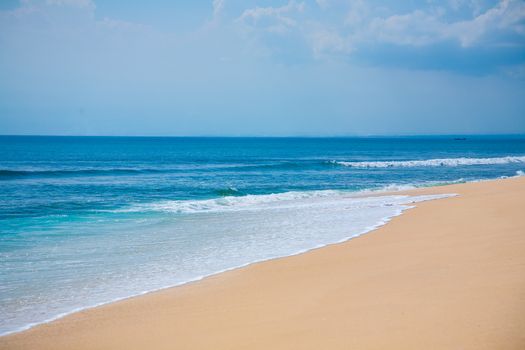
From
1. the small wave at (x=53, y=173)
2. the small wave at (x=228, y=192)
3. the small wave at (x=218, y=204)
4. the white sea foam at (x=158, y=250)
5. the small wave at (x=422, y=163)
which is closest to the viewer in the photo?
the white sea foam at (x=158, y=250)

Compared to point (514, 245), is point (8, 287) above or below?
below

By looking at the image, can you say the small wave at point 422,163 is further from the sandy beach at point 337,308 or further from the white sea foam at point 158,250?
the sandy beach at point 337,308

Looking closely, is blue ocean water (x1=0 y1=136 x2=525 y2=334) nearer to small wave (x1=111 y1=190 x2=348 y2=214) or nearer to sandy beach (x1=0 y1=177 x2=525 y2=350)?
small wave (x1=111 y1=190 x2=348 y2=214)

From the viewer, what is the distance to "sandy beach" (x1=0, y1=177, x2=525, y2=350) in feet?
17.3

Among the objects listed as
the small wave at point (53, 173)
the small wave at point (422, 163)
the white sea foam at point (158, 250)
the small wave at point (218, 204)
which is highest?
the small wave at point (422, 163)

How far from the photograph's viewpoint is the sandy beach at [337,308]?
526 centimetres

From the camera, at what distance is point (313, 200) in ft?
73.4

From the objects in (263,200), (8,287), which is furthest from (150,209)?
(8,287)

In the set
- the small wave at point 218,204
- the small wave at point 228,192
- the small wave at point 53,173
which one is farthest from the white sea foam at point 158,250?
the small wave at point 53,173

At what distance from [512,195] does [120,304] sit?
16771 millimetres

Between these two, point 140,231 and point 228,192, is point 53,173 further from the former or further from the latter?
point 140,231

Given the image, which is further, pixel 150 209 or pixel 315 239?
pixel 150 209

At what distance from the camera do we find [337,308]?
6.37 m

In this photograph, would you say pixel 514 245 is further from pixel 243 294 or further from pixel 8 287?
pixel 8 287
